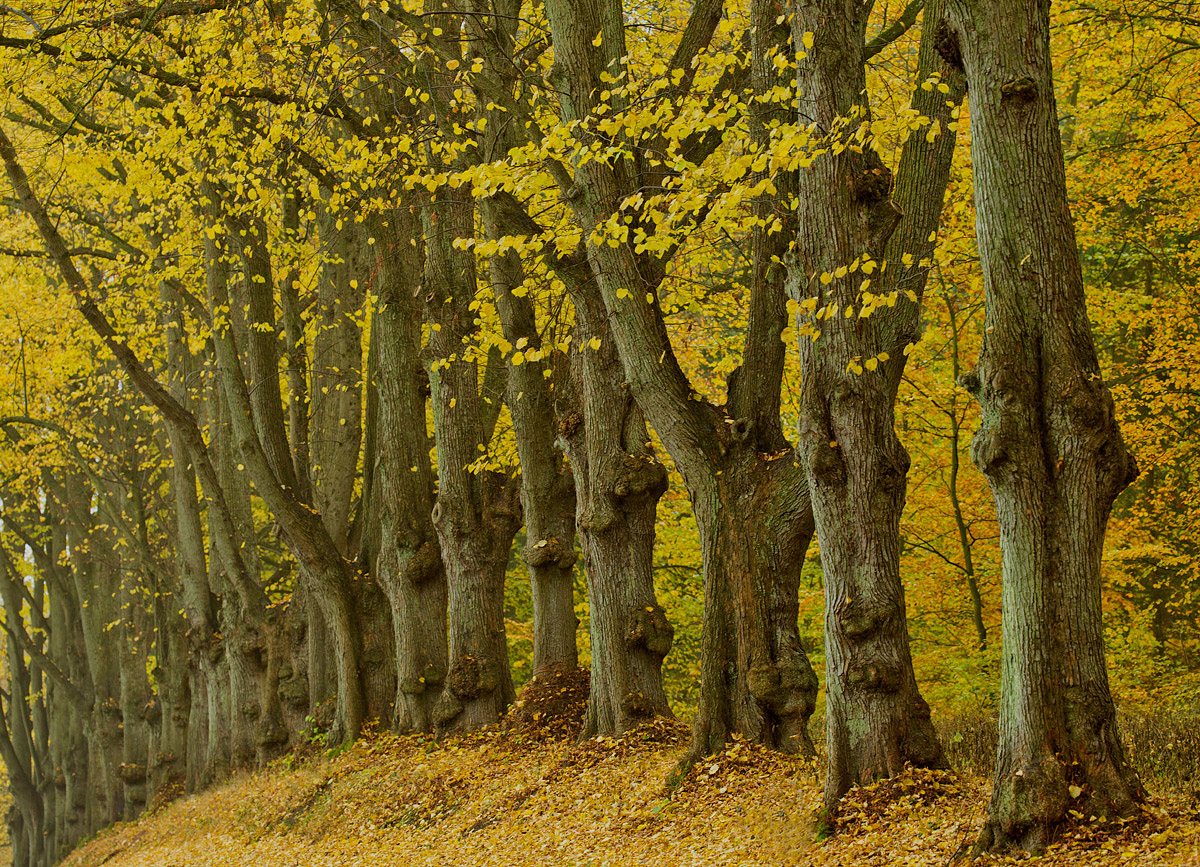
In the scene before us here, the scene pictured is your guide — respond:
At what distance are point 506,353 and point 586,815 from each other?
4.37m

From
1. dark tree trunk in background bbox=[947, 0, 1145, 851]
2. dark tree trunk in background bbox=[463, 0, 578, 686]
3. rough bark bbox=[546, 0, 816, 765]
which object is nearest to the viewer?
dark tree trunk in background bbox=[947, 0, 1145, 851]

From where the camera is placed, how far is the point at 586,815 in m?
8.18

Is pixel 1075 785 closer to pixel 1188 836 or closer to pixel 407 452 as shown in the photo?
pixel 1188 836

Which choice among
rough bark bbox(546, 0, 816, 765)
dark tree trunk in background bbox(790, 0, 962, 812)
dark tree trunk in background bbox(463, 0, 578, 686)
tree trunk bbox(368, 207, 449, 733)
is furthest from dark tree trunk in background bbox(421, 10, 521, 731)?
dark tree trunk in background bbox(790, 0, 962, 812)

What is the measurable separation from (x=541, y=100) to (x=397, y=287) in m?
4.03

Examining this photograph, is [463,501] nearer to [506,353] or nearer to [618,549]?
[506,353]

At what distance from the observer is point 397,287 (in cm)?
1278

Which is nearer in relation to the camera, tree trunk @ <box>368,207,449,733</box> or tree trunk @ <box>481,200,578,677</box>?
tree trunk @ <box>481,200,578,677</box>

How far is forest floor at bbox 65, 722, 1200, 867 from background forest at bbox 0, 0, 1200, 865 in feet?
1.76

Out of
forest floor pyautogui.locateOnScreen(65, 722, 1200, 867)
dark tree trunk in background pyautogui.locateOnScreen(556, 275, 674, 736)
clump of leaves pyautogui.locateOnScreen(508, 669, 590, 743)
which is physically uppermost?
dark tree trunk in background pyautogui.locateOnScreen(556, 275, 674, 736)

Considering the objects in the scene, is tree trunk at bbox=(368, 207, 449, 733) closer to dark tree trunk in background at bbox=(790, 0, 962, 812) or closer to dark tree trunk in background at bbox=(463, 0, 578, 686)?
dark tree trunk in background at bbox=(463, 0, 578, 686)

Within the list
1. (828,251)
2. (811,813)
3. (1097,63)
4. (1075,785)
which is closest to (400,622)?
(811,813)

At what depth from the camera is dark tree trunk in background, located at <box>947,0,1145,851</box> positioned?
512 centimetres

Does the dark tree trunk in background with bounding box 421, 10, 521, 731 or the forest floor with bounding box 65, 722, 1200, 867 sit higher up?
the dark tree trunk in background with bounding box 421, 10, 521, 731
